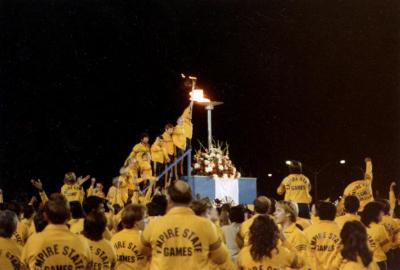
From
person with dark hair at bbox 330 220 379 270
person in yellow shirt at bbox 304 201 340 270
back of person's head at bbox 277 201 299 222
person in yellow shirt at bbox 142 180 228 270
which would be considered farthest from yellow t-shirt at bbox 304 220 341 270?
person in yellow shirt at bbox 142 180 228 270

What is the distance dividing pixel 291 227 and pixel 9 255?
3.47 meters

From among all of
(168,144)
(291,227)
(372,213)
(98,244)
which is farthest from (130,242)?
(168,144)

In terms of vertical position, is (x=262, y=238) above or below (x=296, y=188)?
below

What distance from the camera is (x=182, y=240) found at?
19.2 feet

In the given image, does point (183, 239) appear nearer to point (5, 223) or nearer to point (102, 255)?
point (102, 255)

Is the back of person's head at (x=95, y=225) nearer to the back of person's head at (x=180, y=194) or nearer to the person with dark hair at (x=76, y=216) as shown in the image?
the back of person's head at (x=180, y=194)

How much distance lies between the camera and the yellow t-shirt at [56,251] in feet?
18.9

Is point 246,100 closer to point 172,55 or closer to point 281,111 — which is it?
point 281,111

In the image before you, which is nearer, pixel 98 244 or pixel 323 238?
pixel 98 244

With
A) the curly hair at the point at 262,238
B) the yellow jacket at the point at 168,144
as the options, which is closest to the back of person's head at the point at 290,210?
the curly hair at the point at 262,238

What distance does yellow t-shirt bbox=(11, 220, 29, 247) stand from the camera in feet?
Result: 28.4

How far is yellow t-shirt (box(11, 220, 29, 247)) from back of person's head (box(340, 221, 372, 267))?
15.7 ft

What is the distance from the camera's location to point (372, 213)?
817cm

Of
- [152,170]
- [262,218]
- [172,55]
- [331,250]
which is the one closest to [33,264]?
[262,218]
